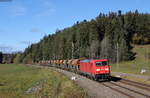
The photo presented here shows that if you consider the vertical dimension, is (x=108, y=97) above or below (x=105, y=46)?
below

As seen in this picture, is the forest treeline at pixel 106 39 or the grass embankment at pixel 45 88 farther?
the forest treeline at pixel 106 39

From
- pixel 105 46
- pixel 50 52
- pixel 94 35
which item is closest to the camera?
pixel 105 46

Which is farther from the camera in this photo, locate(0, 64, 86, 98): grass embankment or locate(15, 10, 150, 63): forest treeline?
locate(15, 10, 150, 63): forest treeline

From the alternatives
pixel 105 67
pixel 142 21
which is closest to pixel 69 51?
pixel 142 21

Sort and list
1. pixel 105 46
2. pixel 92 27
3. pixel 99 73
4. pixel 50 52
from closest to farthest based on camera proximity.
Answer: pixel 99 73, pixel 105 46, pixel 92 27, pixel 50 52

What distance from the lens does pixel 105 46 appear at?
90.6 m

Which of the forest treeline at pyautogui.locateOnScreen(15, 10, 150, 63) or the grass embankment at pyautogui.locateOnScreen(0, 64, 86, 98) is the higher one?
the forest treeline at pyautogui.locateOnScreen(15, 10, 150, 63)

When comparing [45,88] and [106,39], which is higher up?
[106,39]

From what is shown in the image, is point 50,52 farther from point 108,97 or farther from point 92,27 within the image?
point 108,97

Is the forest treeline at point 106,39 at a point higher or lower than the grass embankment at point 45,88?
higher

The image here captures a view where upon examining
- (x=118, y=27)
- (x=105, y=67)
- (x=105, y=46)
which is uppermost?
(x=118, y=27)

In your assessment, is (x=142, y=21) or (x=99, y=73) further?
(x=142, y=21)

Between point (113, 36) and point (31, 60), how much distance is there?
104m

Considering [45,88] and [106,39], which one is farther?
[106,39]
